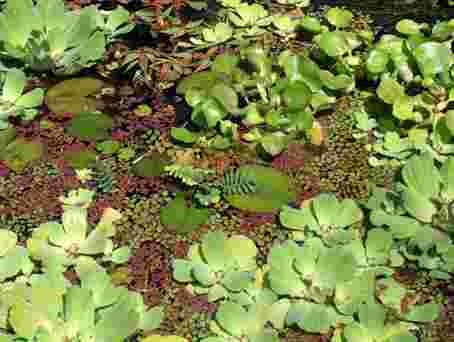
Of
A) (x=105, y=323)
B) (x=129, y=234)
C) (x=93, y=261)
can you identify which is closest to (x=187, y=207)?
(x=129, y=234)

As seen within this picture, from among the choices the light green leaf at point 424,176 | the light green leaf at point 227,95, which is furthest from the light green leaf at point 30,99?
the light green leaf at point 424,176

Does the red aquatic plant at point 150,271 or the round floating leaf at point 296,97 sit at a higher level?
the round floating leaf at point 296,97

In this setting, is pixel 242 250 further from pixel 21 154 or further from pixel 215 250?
pixel 21 154

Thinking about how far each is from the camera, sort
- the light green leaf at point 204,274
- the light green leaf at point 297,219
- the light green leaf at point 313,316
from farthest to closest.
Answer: the light green leaf at point 297,219, the light green leaf at point 204,274, the light green leaf at point 313,316

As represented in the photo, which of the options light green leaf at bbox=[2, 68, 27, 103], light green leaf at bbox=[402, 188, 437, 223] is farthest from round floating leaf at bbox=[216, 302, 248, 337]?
light green leaf at bbox=[2, 68, 27, 103]

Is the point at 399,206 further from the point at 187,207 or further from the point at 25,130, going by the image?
the point at 25,130

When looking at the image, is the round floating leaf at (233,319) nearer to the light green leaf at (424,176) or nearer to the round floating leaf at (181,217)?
the round floating leaf at (181,217)

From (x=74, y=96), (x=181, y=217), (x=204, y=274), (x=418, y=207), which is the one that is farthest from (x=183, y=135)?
(x=418, y=207)

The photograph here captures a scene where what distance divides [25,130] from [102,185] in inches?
16.9

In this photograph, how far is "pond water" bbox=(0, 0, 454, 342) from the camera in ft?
6.86

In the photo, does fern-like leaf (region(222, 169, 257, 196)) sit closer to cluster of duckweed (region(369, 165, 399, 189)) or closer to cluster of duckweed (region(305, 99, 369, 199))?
cluster of duckweed (region(305, 99, 369, 199))

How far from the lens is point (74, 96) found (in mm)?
2811

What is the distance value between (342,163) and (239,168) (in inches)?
14.2

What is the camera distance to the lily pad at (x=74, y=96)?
276 cm
